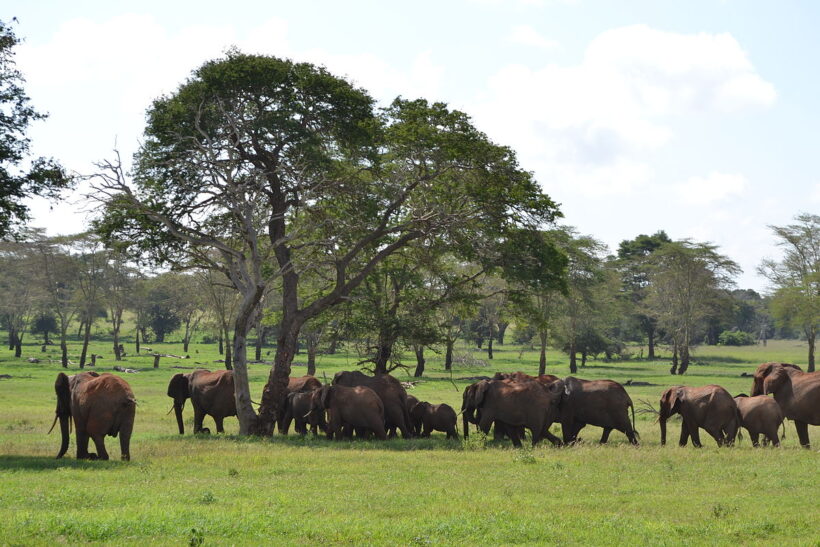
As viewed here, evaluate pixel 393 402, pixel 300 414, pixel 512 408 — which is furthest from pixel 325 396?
pixel 512 408

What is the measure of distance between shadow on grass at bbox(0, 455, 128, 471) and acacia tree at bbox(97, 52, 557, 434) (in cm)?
782

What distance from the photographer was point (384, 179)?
2938 centimetres

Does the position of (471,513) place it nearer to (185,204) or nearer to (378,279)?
(185,204)

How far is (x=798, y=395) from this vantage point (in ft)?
74.6

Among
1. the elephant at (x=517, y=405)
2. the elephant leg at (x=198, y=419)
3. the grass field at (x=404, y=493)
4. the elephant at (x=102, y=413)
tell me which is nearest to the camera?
the grass field at (x=404, y=493)

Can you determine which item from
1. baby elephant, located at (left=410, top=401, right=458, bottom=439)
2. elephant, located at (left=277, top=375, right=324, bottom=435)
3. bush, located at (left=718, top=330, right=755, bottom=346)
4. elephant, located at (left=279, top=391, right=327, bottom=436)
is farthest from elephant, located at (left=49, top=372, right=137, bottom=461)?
bush, located at (left=718, top=330, right=755, bottom=346)

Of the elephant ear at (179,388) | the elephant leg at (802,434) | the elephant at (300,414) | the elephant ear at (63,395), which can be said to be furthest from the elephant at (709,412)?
the elephant ear at (179,388)

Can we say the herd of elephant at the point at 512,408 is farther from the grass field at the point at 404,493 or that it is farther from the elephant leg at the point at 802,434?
the grass field at the point at 404,493

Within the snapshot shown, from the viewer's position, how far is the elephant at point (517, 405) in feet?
72.9

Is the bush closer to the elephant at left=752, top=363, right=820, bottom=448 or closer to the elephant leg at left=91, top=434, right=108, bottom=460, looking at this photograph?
the elephant at left=752, top=363, right=820, bottom=448

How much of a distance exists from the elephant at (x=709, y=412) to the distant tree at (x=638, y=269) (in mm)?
75832

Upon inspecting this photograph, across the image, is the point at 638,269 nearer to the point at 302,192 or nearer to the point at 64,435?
the point at 302,192

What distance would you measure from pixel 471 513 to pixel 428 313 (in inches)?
1038

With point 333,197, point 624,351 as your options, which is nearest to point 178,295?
point 624,351
